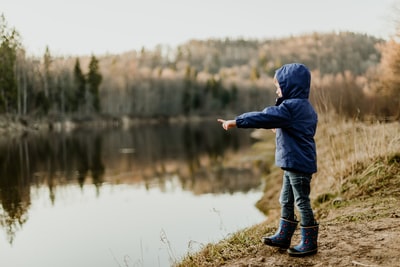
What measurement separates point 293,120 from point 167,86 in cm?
7868

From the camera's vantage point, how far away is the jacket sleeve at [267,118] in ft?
13.1

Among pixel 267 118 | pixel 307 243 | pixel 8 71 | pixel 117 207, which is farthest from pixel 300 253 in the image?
pixel 8 71

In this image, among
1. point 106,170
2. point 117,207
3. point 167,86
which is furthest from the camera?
point 167,86

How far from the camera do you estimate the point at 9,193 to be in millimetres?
14406

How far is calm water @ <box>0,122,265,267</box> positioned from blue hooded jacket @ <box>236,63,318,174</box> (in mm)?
2165

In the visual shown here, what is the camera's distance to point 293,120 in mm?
4102

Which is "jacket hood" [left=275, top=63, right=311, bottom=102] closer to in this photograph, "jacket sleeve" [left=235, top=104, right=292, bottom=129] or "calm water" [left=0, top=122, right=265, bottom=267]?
"jacket sleeve" [left=235, top=104, right=292, bottom=129]

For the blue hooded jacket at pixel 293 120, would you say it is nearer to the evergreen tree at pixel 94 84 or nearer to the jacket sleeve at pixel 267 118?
the jacket sleeve at pixel 267 118

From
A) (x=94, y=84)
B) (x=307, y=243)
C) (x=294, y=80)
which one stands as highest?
(x=94, y=84)

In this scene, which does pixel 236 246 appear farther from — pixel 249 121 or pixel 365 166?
pixel 365 166

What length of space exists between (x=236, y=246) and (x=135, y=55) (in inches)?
5657

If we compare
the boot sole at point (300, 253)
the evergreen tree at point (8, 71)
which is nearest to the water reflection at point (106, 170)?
the boot sole at point (300, 253)

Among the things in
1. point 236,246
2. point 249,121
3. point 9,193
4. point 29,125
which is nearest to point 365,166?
point 236,246

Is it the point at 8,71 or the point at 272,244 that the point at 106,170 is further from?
the point at 8,71
